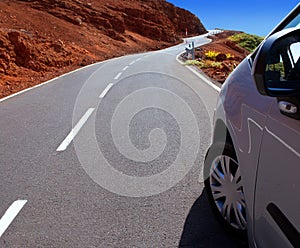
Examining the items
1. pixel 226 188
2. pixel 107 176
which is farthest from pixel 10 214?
pixel 226 188

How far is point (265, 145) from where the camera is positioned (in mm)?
2039

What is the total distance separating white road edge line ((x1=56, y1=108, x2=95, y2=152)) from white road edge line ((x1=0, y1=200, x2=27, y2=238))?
1.76 metres

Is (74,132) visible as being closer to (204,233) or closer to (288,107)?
(204,233)

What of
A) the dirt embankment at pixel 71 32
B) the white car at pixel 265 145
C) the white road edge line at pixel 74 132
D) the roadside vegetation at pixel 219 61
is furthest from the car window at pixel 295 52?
the dirt embankment at pixel 71 32

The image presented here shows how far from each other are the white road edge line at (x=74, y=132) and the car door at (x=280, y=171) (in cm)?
399

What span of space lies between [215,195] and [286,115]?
156 centimetres

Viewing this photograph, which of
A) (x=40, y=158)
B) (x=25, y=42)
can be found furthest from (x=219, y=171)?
(x=25, y=42)

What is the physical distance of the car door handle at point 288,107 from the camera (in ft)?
5.51

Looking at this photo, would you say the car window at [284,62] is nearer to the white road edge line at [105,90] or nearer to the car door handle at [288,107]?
the car door handle at [288,107]

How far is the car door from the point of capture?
169cm

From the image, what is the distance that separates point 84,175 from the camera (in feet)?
14.6

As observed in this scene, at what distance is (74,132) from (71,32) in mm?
33268

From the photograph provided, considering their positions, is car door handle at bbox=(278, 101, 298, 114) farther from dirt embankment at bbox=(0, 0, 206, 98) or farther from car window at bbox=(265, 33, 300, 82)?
dirt embankment at bbox=(0, 0, 206, 98)

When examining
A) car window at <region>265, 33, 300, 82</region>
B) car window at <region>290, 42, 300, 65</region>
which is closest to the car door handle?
car window at <region>265, 33, 300, 82</region>
